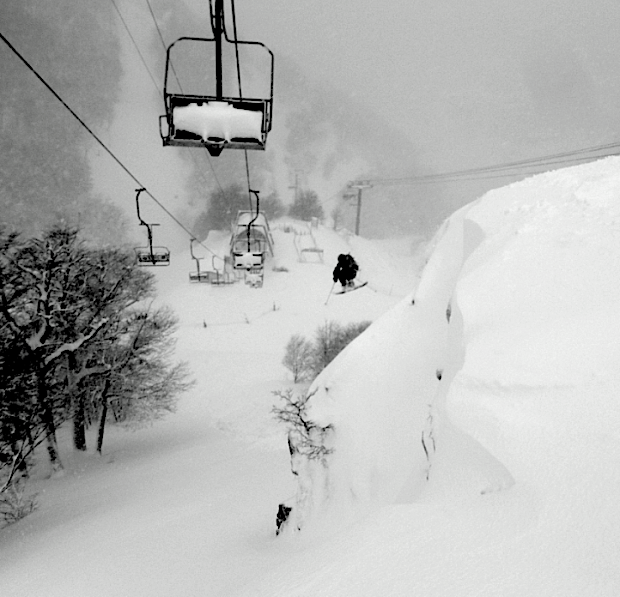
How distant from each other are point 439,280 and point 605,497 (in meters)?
7.70

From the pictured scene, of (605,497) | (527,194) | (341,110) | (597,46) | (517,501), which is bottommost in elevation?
(517,501)

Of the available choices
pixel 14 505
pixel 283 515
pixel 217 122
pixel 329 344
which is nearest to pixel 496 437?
pixel 217 122

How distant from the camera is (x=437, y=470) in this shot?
4.30 m

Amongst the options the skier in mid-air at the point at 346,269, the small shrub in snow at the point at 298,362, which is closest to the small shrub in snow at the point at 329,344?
the small shrub in snow at the point at 298,362

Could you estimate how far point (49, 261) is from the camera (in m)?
11.9

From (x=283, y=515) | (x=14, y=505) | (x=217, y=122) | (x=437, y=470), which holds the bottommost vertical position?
(x=14, y=505)

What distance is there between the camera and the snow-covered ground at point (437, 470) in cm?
295

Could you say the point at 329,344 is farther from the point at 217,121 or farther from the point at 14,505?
the point at 217,121

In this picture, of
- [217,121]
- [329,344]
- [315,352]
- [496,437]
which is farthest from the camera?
[329,344]

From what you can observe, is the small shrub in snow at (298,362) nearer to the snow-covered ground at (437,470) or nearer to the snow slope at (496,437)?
the snow-covered ground at (437,470)

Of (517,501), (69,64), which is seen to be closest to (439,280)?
(517,501)

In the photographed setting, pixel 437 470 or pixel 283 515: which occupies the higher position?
pixel 437 470

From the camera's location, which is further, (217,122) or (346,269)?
(346,269)

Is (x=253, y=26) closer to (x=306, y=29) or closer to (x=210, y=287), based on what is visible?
(x=306, y=29)
